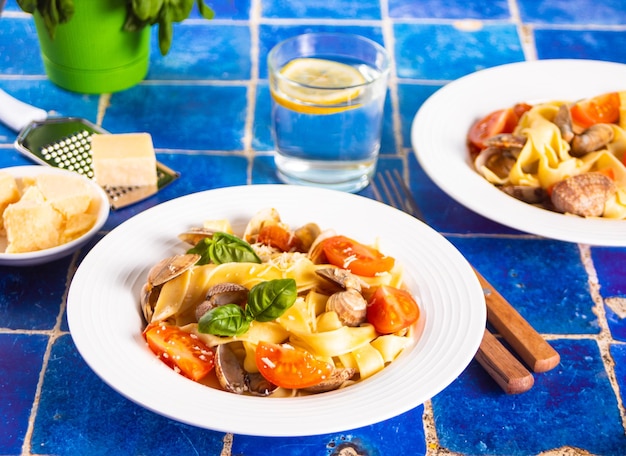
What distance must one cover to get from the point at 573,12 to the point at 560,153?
5.77 feet

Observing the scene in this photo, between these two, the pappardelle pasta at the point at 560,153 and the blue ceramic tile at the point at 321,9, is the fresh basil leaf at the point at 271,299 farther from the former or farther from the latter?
the blue ceramic tile at the point at 321,9

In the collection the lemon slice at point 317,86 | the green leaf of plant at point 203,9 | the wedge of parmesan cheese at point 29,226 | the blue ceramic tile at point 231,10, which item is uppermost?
the green leaf of plant at point 203,9

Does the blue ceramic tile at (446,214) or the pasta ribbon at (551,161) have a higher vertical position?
the pasta ribbon at (551,161)

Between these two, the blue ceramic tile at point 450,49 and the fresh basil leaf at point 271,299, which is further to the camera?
the blue ceramic tile at point 450,49

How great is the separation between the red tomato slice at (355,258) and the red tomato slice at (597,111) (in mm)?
1209

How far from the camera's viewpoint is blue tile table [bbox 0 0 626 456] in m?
2.19

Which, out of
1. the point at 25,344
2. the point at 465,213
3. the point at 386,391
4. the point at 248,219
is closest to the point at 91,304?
the point at 25,344

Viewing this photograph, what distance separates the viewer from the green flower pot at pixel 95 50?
3326 mm

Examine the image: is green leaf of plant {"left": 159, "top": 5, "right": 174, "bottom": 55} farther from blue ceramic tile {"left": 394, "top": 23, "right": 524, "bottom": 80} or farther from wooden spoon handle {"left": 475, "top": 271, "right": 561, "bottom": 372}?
wooden spoon handle {"left": 475, "top": 271, "right": 561, "bottom": 372}

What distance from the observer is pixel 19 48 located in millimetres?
3867

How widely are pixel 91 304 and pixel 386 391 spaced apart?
Answer: 2.71 feet

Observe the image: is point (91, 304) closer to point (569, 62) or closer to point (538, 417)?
point (538, 417)

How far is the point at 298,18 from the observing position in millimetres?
4180

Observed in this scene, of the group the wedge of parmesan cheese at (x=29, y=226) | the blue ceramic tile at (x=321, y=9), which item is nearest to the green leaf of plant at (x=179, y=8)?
the blue ceramic tile at (x=321, y=9)
